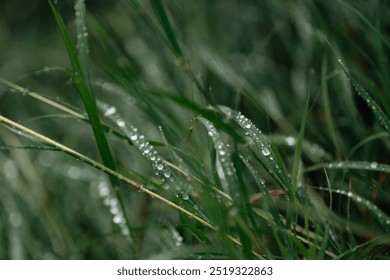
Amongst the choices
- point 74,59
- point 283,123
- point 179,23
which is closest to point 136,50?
point 179,23

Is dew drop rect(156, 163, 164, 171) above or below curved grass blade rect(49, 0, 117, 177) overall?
below

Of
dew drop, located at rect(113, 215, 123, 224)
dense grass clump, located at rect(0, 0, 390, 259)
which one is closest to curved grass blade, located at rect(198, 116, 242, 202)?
dense grass clump, located at rect(0, 0, 390, 259)

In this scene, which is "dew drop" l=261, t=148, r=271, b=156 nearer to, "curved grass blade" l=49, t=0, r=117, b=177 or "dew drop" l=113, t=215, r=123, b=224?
"curved grass blade" l=49, t=0, r=117, b=177

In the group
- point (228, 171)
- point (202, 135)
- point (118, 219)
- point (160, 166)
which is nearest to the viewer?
point (228, 171)

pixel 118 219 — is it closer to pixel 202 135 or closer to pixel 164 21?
pixel 202 135

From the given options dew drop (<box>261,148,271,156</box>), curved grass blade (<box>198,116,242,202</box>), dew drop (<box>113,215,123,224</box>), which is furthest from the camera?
dew drop (<box>113,215,123,224</box>)

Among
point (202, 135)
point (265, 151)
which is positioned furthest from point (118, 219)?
point (265, 151)

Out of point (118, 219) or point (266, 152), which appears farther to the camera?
point (118, 219)
